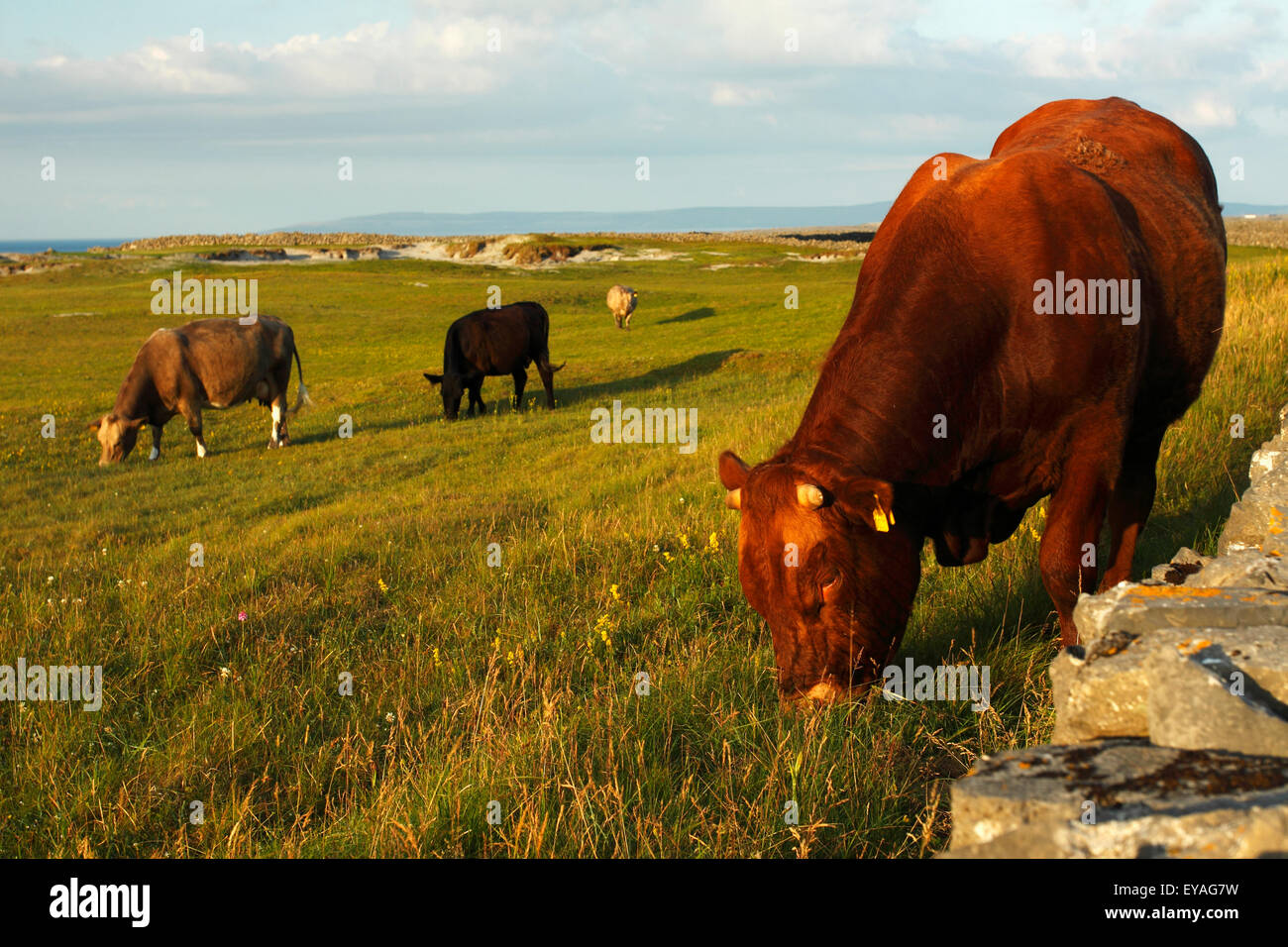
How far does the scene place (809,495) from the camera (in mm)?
A: 3994

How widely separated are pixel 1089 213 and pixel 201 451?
56.4ft

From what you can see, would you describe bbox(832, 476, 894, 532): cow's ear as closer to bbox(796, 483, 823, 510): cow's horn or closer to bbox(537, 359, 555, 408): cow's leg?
bbox(796, 483, 823, 510): cow's horn

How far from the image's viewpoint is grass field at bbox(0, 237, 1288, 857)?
379cm

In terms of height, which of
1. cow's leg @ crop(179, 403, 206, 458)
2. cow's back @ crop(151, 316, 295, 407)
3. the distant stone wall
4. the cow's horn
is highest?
cow's back @ crop(151, 316, 295, 407)

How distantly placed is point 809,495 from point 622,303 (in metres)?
35.4

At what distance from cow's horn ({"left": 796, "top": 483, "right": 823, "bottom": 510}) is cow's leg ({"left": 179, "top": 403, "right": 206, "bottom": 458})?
1695 centimetres

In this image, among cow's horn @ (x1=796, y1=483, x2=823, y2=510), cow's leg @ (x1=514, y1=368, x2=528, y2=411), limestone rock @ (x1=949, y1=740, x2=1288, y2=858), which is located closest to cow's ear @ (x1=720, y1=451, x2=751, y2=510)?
cow's horn @ (x1=796, y1=483, x2=823, y2=510)

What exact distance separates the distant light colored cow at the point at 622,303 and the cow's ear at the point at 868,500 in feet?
114

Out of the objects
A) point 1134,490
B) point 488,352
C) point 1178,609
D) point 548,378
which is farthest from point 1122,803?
point 548,378

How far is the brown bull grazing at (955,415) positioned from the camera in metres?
4.20

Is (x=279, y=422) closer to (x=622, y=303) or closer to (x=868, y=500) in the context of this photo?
(x=868, y=500)
